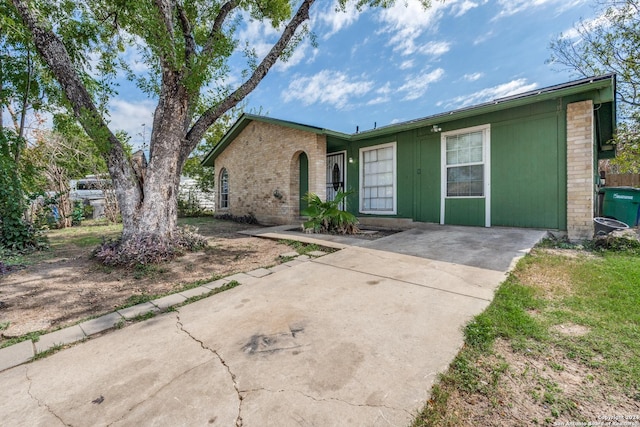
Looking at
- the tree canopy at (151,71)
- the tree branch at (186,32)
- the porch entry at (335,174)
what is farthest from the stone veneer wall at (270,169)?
the tree branch at (186,32)

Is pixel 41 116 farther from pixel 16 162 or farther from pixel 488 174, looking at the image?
pixel 488 174

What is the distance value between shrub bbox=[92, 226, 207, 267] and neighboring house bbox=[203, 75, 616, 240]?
4362 millimetres

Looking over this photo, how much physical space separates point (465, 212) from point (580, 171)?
2.07 m

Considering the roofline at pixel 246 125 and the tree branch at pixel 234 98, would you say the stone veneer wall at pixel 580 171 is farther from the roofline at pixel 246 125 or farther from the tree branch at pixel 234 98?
the tree branch at pixel 234 98

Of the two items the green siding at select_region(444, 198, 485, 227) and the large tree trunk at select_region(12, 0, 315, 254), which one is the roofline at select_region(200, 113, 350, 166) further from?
the green siding at select_region(444, 198, 485, 227)

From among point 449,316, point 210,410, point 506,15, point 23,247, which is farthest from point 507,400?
point 506,15

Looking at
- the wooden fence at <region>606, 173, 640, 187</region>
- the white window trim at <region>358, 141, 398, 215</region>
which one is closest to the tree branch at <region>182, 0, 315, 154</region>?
the white window trim at <region>358, 141, 398, 215</region>

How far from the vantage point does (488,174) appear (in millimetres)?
6008

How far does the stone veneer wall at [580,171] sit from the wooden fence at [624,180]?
859 centimetres

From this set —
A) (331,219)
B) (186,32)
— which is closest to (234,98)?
(186,32)

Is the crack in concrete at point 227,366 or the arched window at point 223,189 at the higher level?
the arched window at point 223,189

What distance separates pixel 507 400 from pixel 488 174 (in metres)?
5.64

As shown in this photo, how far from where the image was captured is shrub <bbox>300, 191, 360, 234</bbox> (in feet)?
20.7

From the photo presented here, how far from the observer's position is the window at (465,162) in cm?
616
